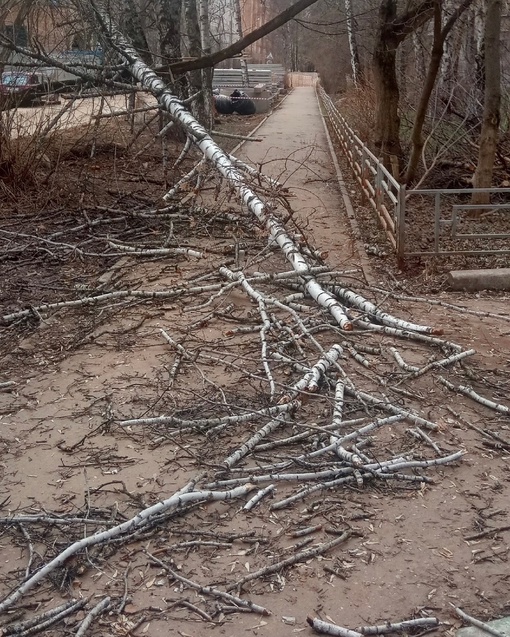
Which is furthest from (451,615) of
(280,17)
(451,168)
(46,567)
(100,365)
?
(451,168)

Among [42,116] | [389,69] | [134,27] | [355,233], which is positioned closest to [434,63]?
[389,69]

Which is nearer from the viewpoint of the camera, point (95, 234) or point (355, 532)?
point (355, 532)

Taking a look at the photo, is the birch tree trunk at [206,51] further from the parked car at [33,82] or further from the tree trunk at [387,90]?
the parked car at [33,82]

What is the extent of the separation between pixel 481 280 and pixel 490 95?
406 cm

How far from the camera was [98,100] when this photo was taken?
11.1 metres

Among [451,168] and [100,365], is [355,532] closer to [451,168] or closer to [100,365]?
[100,365]

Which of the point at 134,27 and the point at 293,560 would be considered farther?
the point at 134,27

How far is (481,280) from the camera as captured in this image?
312 inches

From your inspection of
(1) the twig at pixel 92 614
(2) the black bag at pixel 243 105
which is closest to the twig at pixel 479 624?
(1) the twig at pixel 92 614

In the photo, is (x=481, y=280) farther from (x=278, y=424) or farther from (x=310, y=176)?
(x=310, y=176)

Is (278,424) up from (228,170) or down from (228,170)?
down

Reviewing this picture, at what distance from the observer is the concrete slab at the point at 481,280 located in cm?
789

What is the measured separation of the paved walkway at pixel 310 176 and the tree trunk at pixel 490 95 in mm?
2124

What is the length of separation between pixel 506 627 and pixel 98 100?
31.6 ft
